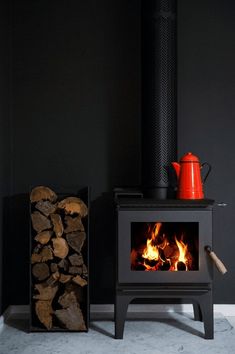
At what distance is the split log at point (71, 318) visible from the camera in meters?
2.62

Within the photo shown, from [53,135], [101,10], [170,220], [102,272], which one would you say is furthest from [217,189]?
[101,10]

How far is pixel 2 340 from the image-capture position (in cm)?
251

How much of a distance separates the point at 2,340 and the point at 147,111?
1.39m

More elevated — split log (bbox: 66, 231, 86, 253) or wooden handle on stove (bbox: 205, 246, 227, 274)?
split log (bbox: 66, 231, 86, 253)

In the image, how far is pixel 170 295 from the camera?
2521 millimetres

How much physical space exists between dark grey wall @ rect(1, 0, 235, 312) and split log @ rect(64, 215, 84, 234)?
335 mm

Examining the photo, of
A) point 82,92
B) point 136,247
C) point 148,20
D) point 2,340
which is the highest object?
point 148,20

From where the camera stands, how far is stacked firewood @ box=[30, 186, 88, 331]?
Result: 263 centimetres

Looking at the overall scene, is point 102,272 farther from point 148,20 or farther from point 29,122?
point 148,20

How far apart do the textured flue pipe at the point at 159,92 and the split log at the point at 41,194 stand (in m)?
0.50

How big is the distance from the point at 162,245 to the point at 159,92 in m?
0.81

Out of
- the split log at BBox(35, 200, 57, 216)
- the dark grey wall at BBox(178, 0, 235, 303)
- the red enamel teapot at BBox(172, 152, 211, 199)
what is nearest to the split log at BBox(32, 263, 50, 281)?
the split log at BBox(35, 200, 57, 216)

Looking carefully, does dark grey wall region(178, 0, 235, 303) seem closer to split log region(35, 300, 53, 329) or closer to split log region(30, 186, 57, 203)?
split log region(30, 186, 57, 203)

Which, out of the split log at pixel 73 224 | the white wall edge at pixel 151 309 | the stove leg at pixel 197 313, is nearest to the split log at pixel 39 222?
the split log at pixel 73 224
